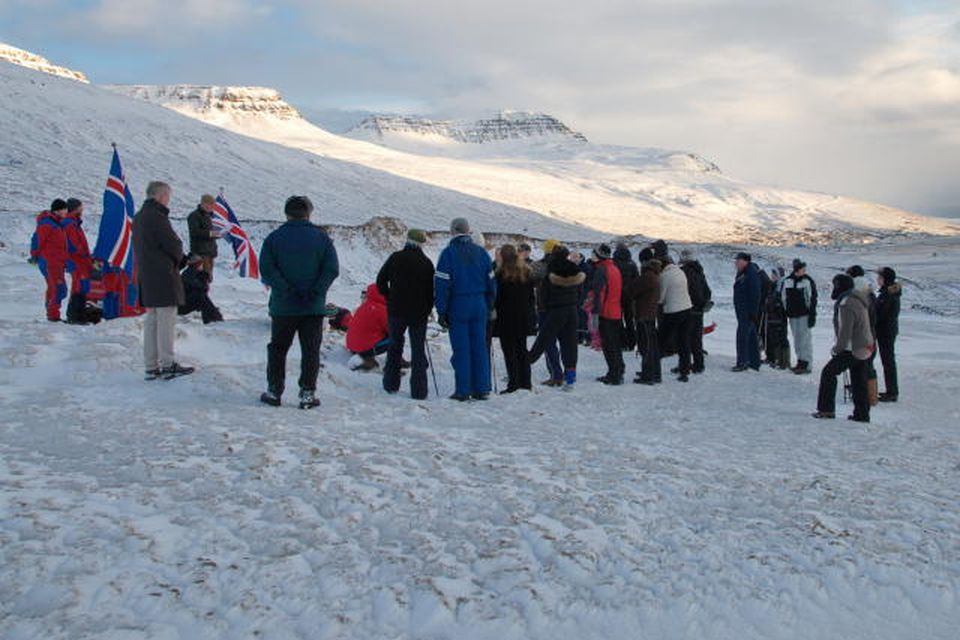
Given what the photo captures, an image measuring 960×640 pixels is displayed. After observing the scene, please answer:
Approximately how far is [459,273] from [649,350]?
3371 millimetres

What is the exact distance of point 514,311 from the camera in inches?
347

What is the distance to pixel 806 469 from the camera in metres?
5.90

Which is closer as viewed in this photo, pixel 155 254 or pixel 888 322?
pixel 155 254

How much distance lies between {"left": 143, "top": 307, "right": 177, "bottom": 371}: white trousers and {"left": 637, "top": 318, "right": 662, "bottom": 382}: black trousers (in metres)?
5.63

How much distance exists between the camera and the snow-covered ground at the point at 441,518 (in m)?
3.52

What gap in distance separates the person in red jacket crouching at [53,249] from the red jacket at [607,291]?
6793mm

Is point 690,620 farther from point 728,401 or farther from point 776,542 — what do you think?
point 728,401

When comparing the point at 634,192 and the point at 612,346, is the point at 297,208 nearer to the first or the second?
the point at 612,346

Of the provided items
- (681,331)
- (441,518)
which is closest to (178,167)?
(681,331)

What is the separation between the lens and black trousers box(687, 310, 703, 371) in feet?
38.2

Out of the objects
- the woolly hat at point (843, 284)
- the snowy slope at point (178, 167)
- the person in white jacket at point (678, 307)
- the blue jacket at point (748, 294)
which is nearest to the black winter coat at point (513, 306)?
the person in white jacket at point (678, 307)

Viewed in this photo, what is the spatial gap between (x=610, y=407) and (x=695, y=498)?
11.1 ft

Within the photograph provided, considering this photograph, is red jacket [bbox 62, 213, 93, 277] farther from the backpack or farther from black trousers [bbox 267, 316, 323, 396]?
the backpack

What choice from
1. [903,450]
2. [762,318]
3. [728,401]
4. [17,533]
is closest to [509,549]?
[17,533]
